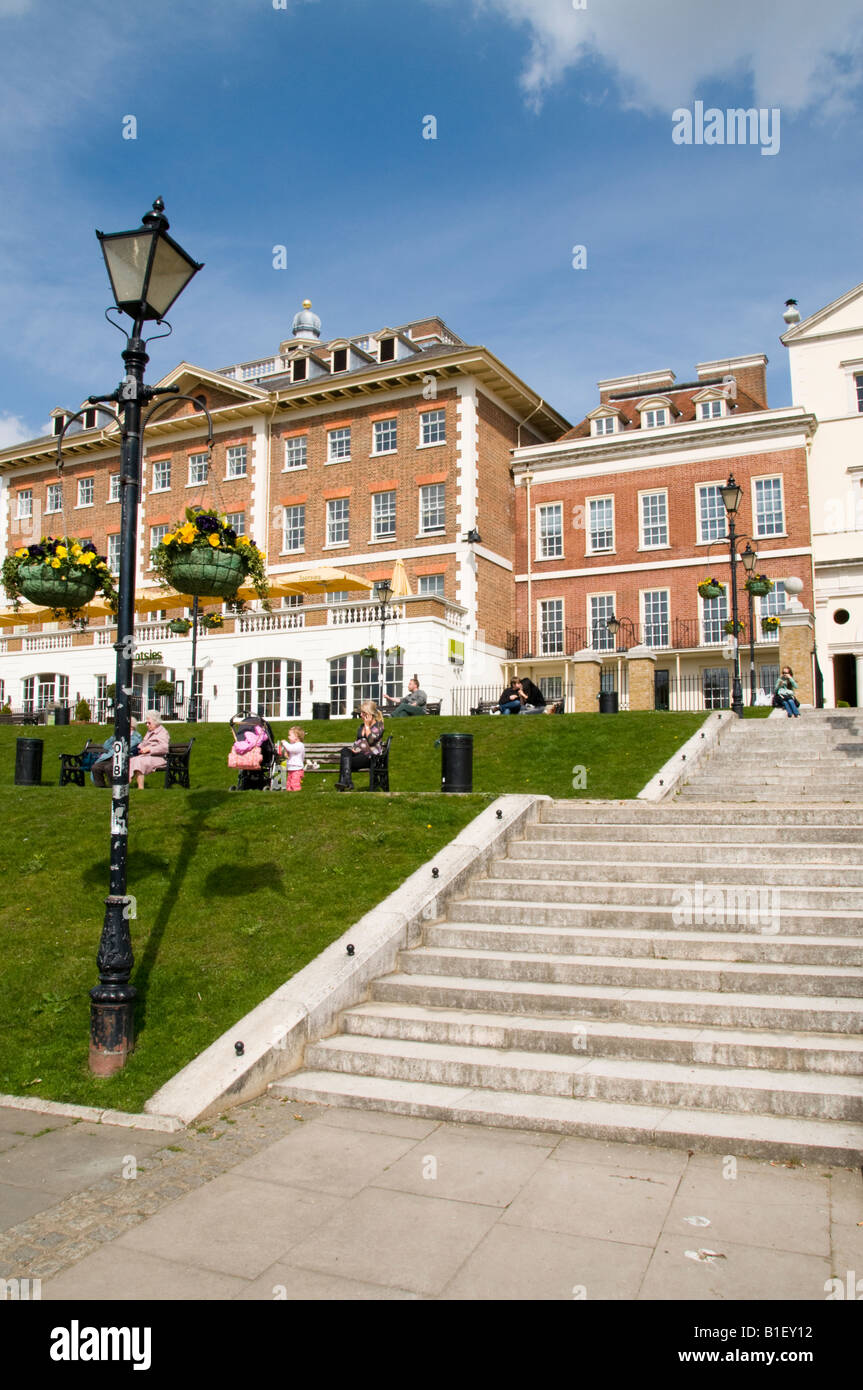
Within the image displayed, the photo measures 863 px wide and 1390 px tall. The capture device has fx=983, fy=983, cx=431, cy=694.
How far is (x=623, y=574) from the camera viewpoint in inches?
1437

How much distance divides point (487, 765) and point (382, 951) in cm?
940

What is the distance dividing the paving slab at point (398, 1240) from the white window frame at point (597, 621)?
3176cm

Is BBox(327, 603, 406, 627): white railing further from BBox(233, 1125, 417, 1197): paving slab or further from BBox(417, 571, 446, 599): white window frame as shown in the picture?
BBox(233, 1125, 417, 1197): paving slab

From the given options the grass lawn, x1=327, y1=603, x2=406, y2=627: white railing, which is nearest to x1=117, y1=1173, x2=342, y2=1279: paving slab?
the grass lawn

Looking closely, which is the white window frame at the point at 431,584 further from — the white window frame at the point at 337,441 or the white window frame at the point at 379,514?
the white window frame at the point at 337,441

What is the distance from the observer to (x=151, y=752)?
15156 millimetres

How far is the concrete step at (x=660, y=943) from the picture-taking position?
23.9ft

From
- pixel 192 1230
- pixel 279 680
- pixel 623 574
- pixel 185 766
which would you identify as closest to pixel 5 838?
pixel 185 766

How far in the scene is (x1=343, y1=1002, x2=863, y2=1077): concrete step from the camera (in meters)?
6.04

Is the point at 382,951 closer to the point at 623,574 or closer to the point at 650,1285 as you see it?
the point at 650,1285

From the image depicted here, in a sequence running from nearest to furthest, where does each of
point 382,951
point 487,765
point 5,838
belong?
point 382,951 < point 5,838 < point 487,765

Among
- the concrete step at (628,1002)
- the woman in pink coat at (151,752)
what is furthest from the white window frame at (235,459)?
the concrete step at (628,1002)

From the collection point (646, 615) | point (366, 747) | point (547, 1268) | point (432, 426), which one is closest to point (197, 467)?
point (432, 426)

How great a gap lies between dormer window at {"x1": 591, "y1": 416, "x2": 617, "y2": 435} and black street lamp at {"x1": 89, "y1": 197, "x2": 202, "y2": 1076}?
32939 millimetres
